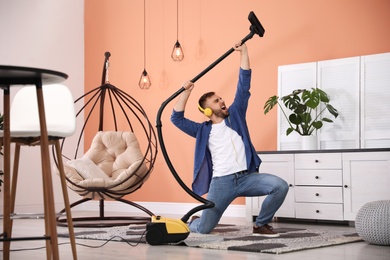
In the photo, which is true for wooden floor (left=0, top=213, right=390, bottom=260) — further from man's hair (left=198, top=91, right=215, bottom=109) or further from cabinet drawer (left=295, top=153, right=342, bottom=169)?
cabinet drawer (left=295, top=153, right=342, bottom=169)

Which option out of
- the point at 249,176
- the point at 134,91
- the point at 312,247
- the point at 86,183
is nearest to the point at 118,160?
the point at 86,183

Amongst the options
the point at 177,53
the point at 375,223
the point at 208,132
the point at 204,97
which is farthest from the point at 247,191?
the point at 177,53

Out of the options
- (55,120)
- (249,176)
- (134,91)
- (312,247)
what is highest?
(134,91)

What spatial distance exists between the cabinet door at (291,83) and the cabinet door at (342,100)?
0.12 m

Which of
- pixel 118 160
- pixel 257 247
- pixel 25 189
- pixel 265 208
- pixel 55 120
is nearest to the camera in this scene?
pixel 55 120

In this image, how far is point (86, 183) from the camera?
539 cm

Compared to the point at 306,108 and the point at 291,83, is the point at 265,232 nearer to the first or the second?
the point at 306,108

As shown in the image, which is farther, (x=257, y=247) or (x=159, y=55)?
(x=159, y=55)

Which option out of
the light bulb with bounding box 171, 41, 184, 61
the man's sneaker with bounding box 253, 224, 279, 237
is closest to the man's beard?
the man's sneaker with bounding box 253, 224, 279, 237

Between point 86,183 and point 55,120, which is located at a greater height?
point 55,120

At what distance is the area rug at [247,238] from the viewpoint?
12.0ft

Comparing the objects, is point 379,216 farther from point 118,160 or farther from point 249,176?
point 118,160

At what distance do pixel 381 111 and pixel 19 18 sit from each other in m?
4.17

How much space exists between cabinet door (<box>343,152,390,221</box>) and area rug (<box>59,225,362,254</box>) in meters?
0.53
